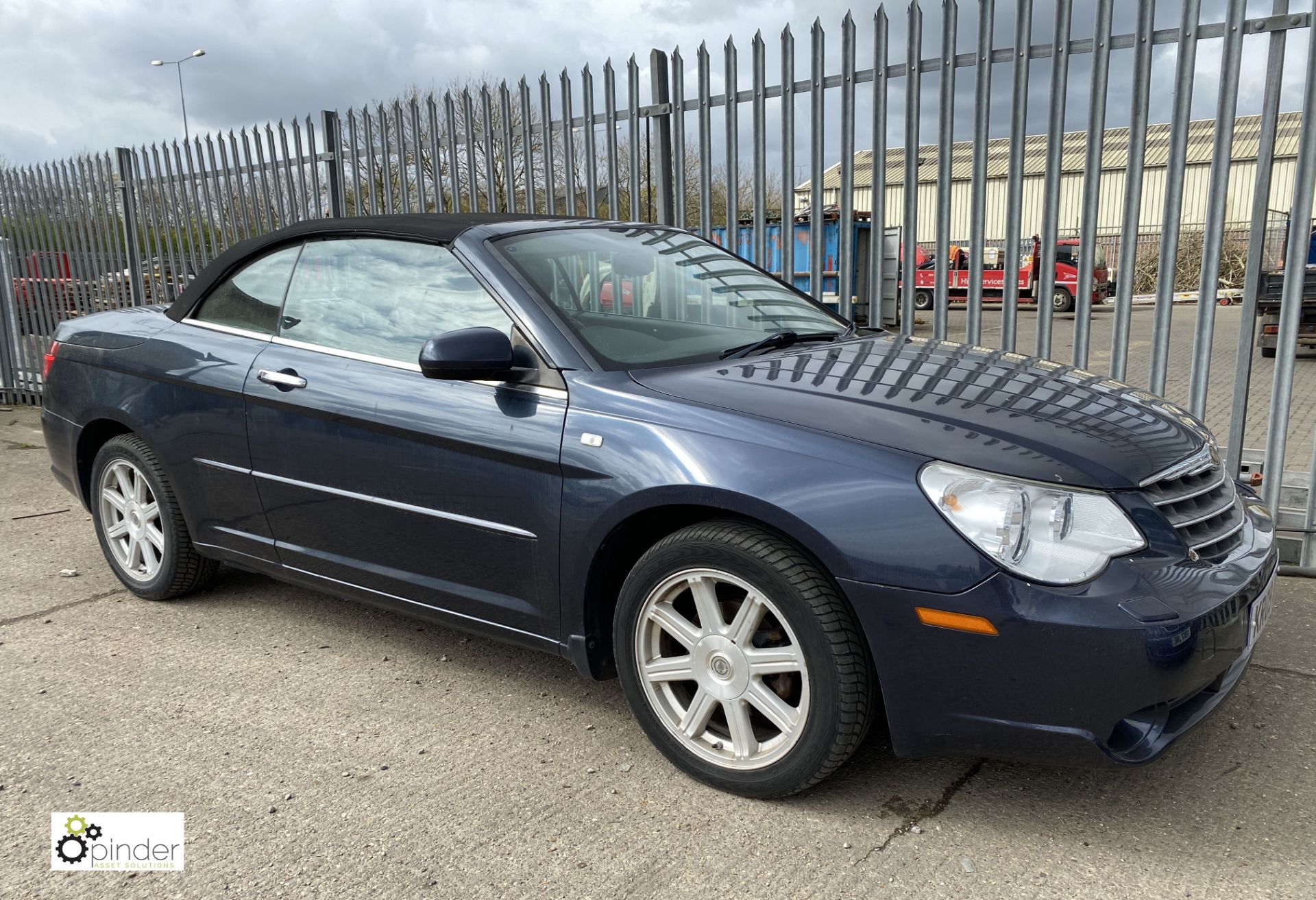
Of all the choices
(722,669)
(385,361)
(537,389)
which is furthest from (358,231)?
(722,669)

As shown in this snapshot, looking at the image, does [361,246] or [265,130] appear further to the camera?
[265,130]

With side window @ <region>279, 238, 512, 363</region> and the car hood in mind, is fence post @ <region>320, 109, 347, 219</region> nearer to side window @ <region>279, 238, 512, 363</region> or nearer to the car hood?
side window @ <region>279, 238, 512, 363</region>

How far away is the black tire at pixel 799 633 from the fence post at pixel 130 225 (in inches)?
336

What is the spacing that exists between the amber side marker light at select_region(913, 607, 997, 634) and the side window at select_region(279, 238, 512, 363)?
1.51m

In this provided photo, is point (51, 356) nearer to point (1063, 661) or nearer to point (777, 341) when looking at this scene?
point (777, 341)

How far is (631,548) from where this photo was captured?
2.84 meters

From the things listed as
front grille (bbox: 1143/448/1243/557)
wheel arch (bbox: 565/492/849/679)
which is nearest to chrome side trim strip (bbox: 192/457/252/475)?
wheel arch (bbox: 565/492/849/679)

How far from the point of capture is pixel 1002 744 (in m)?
2.33

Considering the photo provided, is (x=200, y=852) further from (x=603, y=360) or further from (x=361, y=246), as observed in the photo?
(x=361, y=246)

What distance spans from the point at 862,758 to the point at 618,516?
3.28ft

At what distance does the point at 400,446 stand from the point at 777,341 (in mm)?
1258

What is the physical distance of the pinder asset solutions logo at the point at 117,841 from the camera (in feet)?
8.02

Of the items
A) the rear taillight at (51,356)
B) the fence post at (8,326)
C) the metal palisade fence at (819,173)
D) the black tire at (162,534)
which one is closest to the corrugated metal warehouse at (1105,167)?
the metal palisade fence at (819,173)

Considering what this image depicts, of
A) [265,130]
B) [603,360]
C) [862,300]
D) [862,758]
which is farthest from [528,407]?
[265,130]
